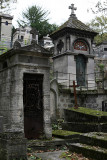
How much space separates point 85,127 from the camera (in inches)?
370

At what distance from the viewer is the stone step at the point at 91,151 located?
561cm

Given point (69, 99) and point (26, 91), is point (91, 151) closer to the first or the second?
point (26, 91)

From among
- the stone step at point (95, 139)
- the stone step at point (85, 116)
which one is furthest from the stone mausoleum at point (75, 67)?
the stone step at point (95, 139)

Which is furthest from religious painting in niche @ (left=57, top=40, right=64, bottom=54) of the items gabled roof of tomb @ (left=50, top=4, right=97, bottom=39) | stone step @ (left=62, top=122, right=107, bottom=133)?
stone step @ (left=62, top=122, right=107, bottom=133)

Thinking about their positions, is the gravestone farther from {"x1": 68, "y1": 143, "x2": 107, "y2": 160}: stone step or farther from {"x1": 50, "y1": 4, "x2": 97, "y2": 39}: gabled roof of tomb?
{"x1": 50, "y1": 4, "x2": 97, "y2": 39}: gabled roof of tomb

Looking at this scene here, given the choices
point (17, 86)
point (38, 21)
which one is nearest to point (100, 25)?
point (38, 21)

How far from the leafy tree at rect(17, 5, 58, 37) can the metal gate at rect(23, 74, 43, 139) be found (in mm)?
33638

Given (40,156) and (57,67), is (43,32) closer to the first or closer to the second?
(57,67)

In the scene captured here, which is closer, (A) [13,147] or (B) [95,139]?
(A) [13,147]

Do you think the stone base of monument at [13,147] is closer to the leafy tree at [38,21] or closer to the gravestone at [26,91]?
the gravestone at [26,91]

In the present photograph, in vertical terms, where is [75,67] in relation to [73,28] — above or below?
below

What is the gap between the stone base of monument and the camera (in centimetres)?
547

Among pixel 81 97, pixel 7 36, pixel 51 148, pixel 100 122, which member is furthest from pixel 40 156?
pixel 7 36

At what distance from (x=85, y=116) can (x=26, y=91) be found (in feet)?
11.0
